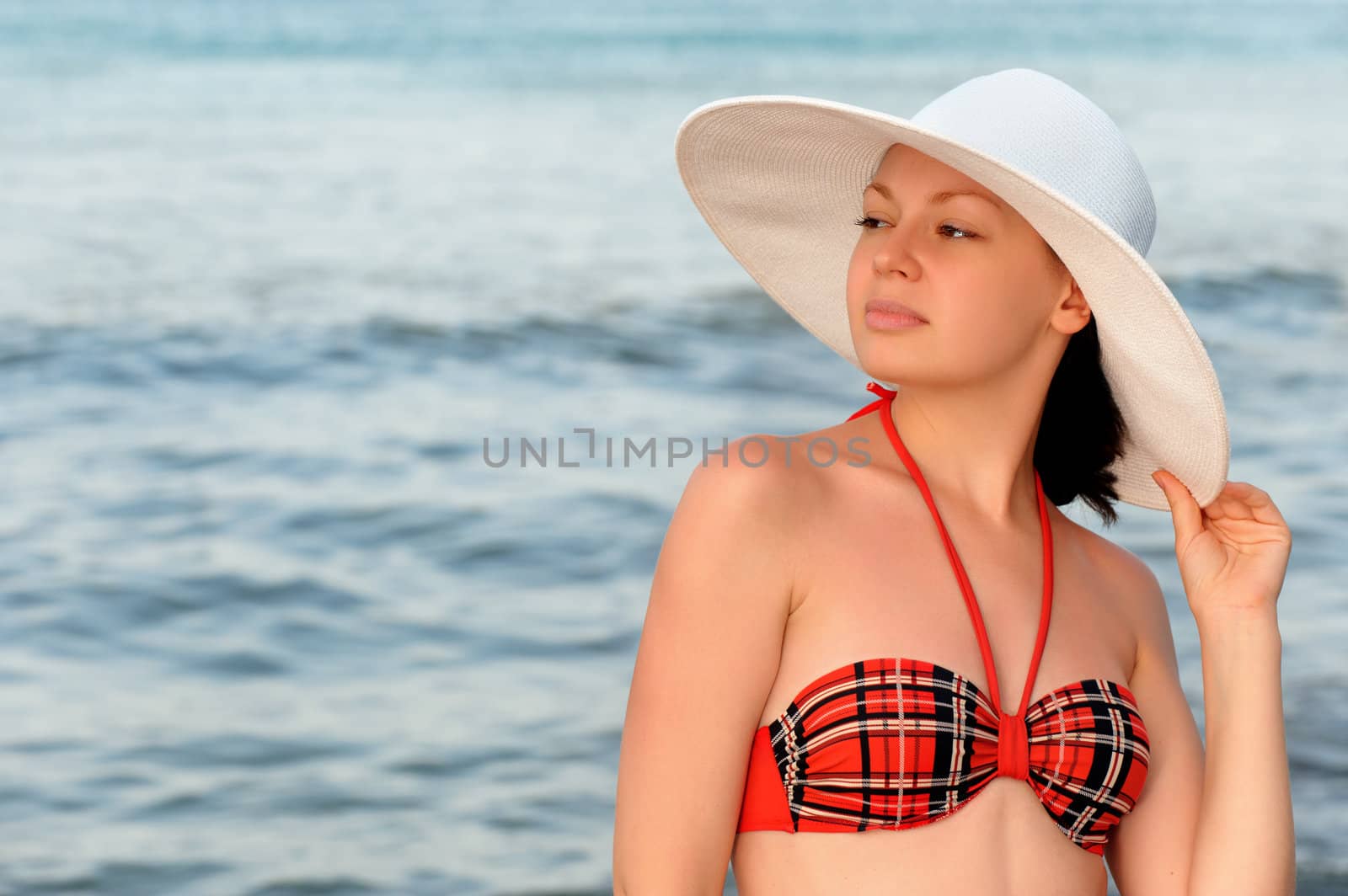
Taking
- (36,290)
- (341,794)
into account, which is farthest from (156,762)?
(36,290)

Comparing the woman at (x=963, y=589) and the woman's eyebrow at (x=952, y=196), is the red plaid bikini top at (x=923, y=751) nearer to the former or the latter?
the woman at (x=963, y=589)

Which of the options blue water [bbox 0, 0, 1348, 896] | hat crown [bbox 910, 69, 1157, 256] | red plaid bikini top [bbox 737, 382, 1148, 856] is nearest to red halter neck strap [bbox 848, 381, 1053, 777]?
red plaid bikini top [bbox 737, 382, 1148, 856]

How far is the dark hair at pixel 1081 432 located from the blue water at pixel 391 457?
7.29 ft

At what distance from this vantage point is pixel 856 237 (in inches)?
98.9

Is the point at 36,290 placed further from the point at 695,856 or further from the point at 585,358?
the point at 695,856

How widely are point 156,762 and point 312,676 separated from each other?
682 mm

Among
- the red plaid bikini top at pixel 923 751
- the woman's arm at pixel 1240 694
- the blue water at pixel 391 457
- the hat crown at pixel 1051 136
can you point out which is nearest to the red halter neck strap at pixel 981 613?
the red plaid bikini top at pixel 923 751

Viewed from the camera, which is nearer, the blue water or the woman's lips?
the woman's lips

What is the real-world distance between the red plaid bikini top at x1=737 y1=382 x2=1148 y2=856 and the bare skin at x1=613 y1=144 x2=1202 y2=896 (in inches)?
0.9

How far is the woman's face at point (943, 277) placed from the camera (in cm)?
205

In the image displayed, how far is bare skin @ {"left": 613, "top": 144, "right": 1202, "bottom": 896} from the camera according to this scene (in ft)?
6.41

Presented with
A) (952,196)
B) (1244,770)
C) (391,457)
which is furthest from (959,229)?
(391,457)

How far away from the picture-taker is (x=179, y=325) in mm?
9539

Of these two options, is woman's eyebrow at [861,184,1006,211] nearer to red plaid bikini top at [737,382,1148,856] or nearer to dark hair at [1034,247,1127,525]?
dark hair at [1034,247,1127,525]
